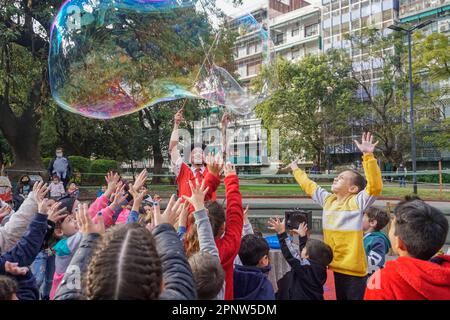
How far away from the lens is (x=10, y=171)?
1306 cm

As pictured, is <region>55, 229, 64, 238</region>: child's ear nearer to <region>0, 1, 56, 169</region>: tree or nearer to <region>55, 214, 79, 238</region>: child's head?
<region>55, 214, 79, 238</region>: child's head

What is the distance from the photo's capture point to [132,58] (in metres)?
6.36

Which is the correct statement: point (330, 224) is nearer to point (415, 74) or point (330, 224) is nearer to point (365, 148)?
point (365, 148)

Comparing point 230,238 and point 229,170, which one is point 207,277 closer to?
point 230,238

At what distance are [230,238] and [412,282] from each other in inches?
43.4

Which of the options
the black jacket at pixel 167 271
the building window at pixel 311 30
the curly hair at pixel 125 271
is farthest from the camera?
the building window at pixel 311 30

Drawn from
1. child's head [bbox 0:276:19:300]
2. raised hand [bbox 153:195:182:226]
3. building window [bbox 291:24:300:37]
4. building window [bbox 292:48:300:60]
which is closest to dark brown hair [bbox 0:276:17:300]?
child's head [bbox 0:276:19:300]

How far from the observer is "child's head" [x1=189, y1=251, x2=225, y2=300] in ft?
6.56

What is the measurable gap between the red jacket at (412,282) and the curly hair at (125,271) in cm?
101

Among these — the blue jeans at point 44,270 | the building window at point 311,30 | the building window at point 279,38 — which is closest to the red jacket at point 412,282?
the blue jeans at point 44,270

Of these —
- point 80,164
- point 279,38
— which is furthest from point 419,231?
point 279,38

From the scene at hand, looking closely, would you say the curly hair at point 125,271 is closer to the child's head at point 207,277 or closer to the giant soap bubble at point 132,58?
the child's head at point 207,277

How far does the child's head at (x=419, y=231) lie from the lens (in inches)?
77.8

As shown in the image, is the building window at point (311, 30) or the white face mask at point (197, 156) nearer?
the white face mask at point (197, 156)
